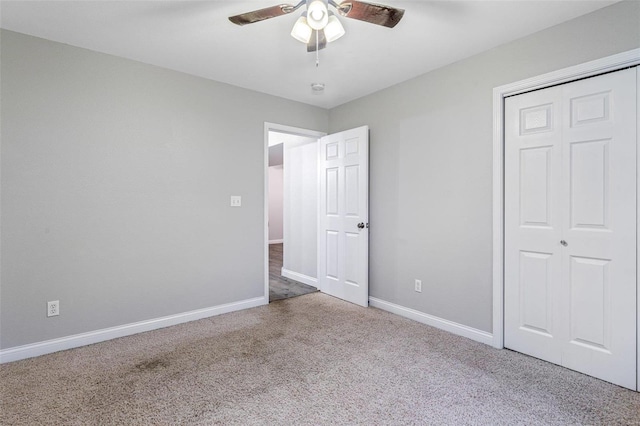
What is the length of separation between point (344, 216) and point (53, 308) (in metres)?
2.91

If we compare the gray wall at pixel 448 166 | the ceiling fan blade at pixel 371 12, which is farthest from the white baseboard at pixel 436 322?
the ceiling fan blade at pixel 371 12

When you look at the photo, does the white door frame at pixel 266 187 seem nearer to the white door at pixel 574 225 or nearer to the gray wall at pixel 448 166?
the gray wall at pixel 448 166

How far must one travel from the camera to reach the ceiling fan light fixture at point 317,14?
184cm

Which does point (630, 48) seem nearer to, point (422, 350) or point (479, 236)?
point (479, 236)

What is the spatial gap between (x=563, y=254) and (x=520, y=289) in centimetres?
42

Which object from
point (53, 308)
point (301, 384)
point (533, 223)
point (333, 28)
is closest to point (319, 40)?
point (333, 28)

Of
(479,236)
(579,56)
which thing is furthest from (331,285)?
(579,56)

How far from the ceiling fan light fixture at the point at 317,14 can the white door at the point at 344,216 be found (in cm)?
182

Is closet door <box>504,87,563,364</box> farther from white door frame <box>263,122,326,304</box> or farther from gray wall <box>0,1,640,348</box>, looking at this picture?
white door frame <box>263,122,326,304</box>

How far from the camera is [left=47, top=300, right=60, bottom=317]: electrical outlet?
8.36 feet

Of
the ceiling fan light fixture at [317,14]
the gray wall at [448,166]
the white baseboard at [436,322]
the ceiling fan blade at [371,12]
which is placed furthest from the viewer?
the white baseboard at [436,322]

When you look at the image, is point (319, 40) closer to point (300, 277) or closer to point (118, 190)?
point (118, 190)

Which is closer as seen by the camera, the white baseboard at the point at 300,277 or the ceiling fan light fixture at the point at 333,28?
the ceiling fan light fixture at the point at 333,28

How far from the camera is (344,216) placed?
3920 mm
